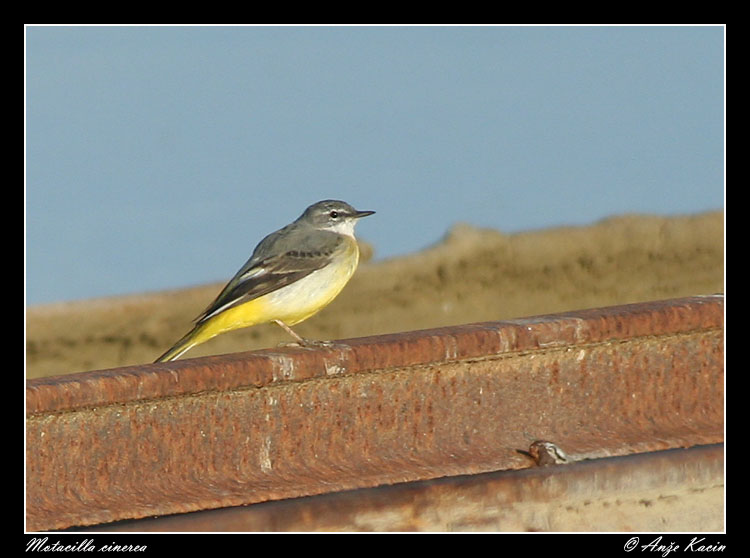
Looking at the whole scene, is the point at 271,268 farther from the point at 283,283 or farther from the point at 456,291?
the point at 456,291

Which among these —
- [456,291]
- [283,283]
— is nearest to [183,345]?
[283,283]

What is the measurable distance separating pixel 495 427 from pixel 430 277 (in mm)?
11305

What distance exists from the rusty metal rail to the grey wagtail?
1997 millimetres

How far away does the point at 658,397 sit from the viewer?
611cm

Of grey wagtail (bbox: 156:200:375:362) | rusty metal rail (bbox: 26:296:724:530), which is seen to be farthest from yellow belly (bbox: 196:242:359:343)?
rusty metal rail (bbox: 26:296:724:530)

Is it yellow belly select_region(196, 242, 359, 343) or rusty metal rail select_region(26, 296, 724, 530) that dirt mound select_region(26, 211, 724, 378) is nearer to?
yellow belly select_region(196, 242, 359, 343)

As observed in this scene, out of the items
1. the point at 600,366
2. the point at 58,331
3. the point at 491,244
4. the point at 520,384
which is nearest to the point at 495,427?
the point at 520,384

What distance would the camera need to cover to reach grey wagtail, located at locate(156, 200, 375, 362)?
777 centimetres

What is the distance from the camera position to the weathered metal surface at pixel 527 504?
193 inches

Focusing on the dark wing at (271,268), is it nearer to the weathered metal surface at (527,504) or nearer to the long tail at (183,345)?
the long tail at (183,345)

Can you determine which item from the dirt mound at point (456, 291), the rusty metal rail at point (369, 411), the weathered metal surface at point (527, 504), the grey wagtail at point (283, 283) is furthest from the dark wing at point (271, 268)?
the dirt mound at point (456, 291)

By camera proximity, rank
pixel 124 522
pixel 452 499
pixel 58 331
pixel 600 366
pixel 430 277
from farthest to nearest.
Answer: pixel 430 277 < pixel 58 331 < pixel 600 366 < pixel 452 499 < pixel 124 522

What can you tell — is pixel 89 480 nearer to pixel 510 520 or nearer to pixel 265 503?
pixel 265 503

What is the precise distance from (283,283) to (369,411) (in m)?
2.63
